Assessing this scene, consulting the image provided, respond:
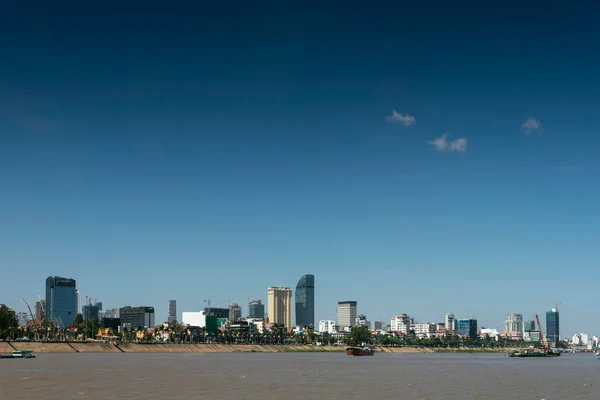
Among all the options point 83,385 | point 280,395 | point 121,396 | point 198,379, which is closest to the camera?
point 121,396

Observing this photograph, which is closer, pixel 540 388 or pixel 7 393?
pixel 7 393

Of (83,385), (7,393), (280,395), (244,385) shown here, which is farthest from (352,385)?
(7,393)

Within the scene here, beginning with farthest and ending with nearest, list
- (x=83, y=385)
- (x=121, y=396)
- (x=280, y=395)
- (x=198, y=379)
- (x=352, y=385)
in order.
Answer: (x=198, y=379) < (x=352, y=385) < (x=83, y=385) < (x=280, y=395) < (x=121, y=396)

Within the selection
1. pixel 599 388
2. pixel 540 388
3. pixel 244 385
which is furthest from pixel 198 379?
pixel 599 388

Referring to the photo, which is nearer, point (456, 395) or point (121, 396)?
point (121, 396)

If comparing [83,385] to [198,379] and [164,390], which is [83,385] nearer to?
[164,390]

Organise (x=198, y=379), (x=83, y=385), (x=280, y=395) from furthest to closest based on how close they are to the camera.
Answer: (x=198, y=379) < (x=83, y=385) < (x=280, y=395)

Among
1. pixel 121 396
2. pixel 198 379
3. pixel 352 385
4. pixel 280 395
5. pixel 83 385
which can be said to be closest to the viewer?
pixel 121 396

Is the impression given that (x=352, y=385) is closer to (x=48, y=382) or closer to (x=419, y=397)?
(x=419, y=397)

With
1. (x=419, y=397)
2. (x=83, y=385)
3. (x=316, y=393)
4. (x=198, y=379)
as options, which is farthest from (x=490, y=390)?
(x=83, y=385)
